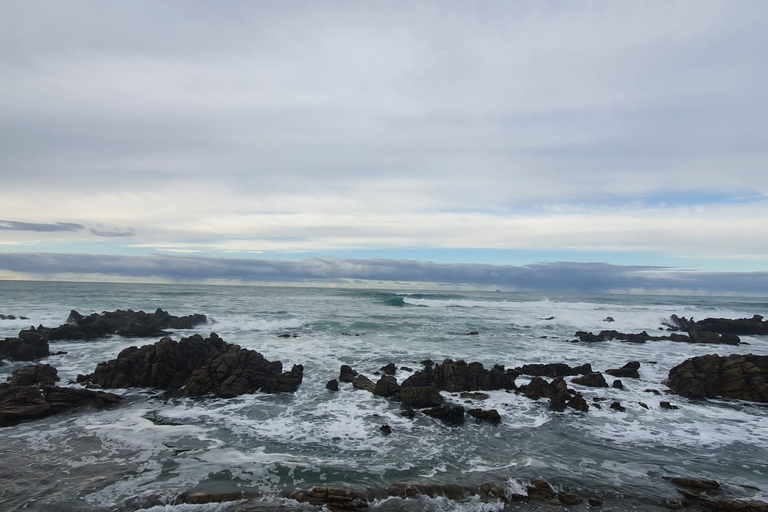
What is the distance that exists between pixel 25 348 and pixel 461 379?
2247 centimetres

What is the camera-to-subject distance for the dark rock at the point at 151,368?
17.8 metres

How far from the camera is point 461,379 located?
18391mm

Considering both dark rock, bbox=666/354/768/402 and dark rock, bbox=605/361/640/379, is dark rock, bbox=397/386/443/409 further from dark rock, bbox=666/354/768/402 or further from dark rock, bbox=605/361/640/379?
dark rock, bbox=666/354/768/402

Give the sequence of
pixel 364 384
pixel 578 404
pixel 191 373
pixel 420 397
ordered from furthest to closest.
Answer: pixel 191 373
pixel 364 384
pixel 420 397
pixel 578 404

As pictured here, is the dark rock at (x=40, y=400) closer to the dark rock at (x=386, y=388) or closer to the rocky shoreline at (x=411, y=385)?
the rocky shoreline at (x=411, y=385)

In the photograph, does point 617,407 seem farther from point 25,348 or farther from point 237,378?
point 25,348

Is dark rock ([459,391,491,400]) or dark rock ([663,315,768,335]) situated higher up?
dark rock ([663,315,768,335])

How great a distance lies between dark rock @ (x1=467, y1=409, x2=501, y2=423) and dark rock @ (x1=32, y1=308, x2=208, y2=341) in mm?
26501

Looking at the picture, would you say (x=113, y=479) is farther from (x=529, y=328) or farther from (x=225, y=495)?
(x=529, y=328)

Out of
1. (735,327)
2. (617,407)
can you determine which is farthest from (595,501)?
(735,327)

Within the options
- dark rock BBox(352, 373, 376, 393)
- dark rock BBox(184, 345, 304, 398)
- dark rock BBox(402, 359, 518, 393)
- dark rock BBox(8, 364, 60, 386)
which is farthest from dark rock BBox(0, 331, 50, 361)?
dark rock BBox(402, 359, 518, 393)

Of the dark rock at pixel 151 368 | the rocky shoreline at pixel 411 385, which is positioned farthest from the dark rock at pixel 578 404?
the dark rock at pixel 151 368

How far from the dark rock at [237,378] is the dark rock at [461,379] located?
5341 mm

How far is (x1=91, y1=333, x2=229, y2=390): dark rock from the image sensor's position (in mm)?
17844
